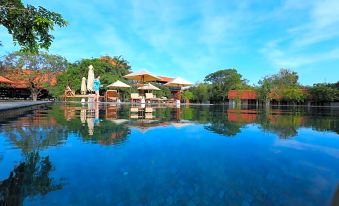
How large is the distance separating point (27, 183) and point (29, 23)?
313 centimetres

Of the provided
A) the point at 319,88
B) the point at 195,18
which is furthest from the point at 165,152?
the point at 319,88

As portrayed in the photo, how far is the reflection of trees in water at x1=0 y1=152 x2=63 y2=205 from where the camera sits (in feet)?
7.07

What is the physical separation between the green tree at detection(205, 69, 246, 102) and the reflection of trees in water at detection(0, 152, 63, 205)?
40.9m

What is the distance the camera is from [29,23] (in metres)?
4.62

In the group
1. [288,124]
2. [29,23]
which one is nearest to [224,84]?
[288,124]

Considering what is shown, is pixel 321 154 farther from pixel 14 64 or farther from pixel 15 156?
pixel 14 64

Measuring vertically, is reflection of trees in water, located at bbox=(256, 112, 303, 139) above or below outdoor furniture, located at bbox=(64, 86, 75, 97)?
below

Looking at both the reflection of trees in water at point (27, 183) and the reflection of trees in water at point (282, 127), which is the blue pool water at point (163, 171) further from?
the reflection of trees in water at point (282, 127)

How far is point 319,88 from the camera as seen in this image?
39125mm

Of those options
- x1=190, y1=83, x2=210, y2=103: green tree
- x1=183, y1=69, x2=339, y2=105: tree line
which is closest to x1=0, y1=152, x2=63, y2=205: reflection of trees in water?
x1=183, y1=69, x2=339, y2=105: tree line

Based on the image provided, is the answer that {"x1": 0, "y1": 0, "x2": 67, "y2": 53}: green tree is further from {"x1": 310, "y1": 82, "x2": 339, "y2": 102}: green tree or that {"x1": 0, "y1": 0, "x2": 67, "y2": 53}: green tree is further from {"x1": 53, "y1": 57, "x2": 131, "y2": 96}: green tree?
{"x1": 310, "y1": 82, "x2": 339, "y2": 102}: green tree

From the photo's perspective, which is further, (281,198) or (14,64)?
(14,64)

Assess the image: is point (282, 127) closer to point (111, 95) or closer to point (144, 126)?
point (144, 126)

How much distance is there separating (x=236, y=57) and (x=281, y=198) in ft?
127
